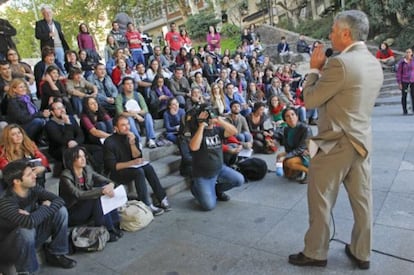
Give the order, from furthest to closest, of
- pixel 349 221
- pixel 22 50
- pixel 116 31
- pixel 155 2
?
pixel 22 50 < pixel 155 2 < pixel 116 31 < pixel 349 221

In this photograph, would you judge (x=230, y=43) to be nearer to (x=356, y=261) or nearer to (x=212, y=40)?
(x=212, y=40)

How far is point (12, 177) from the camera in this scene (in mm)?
2850

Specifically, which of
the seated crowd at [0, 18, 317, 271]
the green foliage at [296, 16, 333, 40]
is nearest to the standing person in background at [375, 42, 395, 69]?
the green foliage at [296, 16, 333, 40]

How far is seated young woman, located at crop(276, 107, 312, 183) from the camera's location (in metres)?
4.71

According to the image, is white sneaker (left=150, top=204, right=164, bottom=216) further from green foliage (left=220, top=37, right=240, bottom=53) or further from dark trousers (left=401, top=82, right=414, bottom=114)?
green foliage (left=220, top=37, right=240, bottom=53)

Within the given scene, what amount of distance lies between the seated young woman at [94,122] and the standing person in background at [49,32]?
2.62 metres

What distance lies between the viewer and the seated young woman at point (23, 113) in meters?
4.43

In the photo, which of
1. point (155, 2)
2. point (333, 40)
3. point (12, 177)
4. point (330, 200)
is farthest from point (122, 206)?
point (155, 2)

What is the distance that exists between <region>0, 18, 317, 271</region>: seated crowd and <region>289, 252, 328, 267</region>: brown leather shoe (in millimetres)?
1484

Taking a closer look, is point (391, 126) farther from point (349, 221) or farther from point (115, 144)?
point (115, 144)

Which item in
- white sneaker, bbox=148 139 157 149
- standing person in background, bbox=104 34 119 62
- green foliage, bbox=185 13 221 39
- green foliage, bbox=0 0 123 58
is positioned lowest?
white sneaker, bbox=148 139 157 149

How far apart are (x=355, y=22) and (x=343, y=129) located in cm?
72

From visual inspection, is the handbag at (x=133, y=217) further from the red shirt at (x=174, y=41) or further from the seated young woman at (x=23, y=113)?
the red shirt at (x=174, y=41)

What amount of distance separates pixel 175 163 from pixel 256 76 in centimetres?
622
